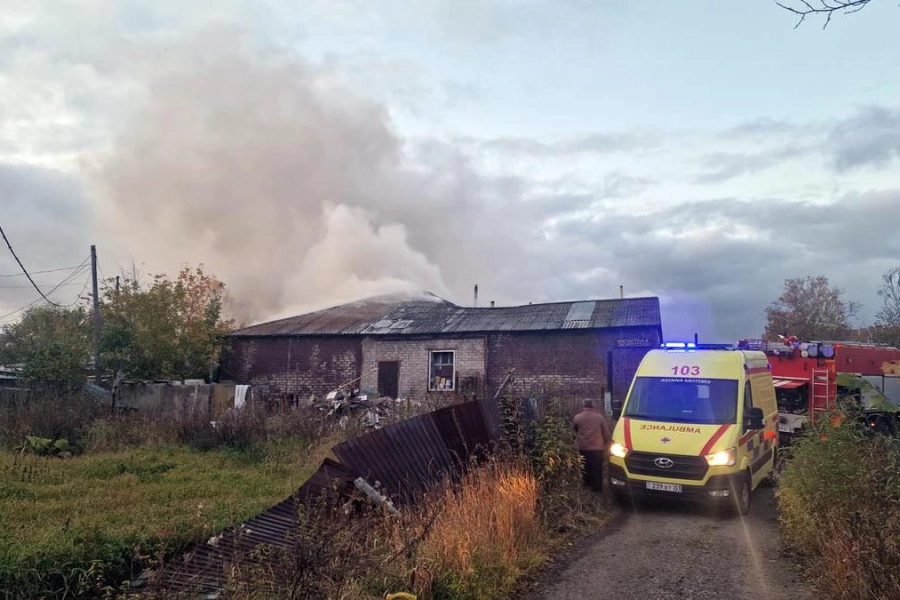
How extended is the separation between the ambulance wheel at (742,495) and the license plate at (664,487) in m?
0.75

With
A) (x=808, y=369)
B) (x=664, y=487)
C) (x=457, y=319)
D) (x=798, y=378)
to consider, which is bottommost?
(x=664, y=487)

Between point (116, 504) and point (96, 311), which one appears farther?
point (96, 311)

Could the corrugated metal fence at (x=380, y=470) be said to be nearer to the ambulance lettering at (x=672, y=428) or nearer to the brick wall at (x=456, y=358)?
the ambulance lettering at (x=672, y=428)

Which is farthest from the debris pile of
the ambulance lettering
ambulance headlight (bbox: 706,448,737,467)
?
ambulance headlight (bbox: 706,448,737,467)

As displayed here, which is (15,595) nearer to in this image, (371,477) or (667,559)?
(371,477)

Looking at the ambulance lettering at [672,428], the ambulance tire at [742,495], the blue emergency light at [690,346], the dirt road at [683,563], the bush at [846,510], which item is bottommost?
the dirt road at [683,563]

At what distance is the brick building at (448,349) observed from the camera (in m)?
20.8

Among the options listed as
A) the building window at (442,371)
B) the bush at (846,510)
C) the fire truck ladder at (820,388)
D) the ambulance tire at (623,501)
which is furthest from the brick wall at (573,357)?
the bush at (846,510)

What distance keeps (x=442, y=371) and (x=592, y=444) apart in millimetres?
13503

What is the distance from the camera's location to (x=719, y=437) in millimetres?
8867

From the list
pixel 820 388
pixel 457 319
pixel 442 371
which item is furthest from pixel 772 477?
pixel 457 319

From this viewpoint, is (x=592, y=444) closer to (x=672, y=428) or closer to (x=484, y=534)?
(x=672, y=428)

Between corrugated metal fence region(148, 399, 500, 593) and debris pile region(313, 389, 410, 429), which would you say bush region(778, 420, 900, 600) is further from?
debris pile region(313, 389, 410, 429)

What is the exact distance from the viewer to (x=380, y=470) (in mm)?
6539
